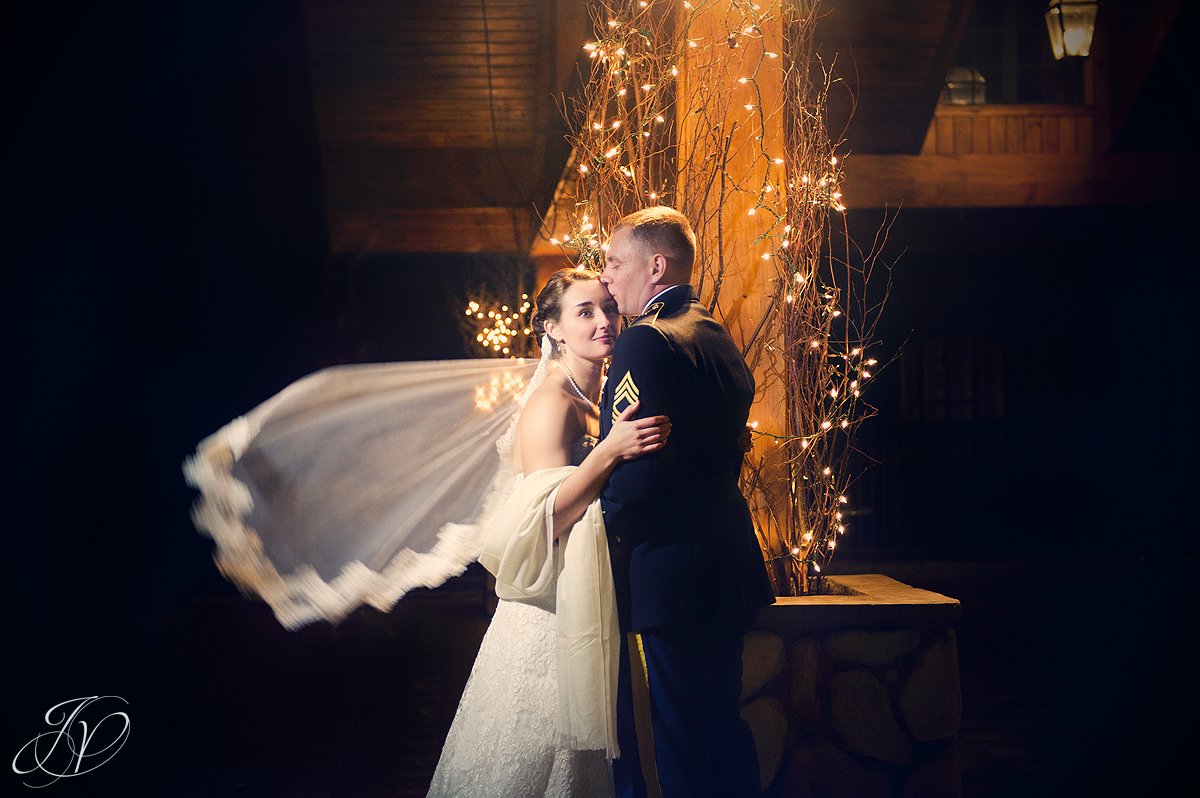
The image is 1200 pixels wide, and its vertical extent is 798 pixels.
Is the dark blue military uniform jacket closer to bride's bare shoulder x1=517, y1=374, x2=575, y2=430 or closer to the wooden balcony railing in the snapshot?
bride's bare shoulder x1=517, y1=374, x2=575, y2=430

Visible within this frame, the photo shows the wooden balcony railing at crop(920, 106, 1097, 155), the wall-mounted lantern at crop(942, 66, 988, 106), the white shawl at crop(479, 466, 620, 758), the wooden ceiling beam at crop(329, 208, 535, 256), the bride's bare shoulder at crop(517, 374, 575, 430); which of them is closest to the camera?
the white shawl at crop(479, 466, 620, 758)

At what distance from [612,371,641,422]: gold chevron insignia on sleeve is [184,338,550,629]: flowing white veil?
0.62m

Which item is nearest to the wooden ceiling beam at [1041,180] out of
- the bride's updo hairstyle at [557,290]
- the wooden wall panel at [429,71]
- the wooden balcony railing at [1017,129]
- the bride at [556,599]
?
the wooden balcony railing at [1017,129]

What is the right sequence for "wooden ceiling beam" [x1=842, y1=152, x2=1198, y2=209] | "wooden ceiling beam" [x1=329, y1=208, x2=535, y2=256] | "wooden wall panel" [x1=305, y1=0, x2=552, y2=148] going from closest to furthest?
"wooden wall panel" [x1=305, y1=0, x2=552, y2=148], "wooden ceiling beam" [x1=842, y1=152, x2=1198, y2=209], "wooden ceiling beam" [x1=329, y1=208, x2=535, y2=256]

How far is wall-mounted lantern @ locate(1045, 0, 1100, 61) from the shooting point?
5.77 meters

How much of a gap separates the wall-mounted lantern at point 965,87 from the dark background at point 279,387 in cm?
113

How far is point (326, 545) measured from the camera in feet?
9.95

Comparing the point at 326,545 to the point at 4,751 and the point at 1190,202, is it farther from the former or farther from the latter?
the point at 1190,202

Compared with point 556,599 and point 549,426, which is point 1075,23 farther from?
point 556,599

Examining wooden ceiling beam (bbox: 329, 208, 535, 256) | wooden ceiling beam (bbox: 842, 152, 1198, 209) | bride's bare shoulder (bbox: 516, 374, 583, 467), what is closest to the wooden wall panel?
wooden ceiling beam (bbox: 329, 208, 535, 256)

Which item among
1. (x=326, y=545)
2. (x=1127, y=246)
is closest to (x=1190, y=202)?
(x=1127, y=246)

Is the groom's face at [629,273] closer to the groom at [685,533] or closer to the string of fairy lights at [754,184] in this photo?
the groom at [685,533]

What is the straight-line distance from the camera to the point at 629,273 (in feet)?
8.30

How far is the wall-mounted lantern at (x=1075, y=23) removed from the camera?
18.9 feet
